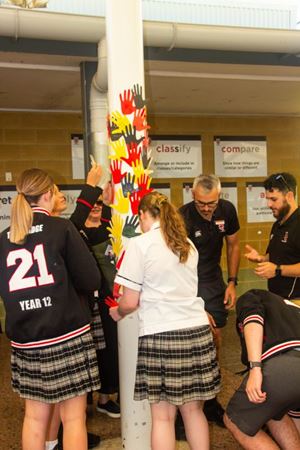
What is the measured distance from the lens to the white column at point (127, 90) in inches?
98.0

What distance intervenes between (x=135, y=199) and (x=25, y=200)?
592 mm

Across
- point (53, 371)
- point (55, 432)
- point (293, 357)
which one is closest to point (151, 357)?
point (53, 371)

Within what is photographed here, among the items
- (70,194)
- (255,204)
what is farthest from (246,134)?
(70,194)

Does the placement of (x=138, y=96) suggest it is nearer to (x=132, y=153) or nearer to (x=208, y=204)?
(x=132, y=153)

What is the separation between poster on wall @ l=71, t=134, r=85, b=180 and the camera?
304 inches

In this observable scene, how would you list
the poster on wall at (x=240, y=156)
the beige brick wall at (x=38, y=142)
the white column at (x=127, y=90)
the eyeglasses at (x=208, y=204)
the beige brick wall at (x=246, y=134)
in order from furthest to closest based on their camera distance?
the poster on wall at (x=240, y=156) → the beige brick wall at (x=246, y=134) → the beige brick wall at (x=38, y=142) → the eyeglasses at (x=208, y=204) → the white column at (x=127, y=90)

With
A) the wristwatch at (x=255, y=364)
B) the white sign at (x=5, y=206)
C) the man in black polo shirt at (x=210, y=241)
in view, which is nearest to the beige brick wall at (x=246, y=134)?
the white sign at (x=5, y=206)

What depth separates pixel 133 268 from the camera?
2.13 metres

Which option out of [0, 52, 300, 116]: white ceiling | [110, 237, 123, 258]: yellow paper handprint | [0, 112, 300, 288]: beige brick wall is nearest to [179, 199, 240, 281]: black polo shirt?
[110, 237, 123, 258]: yellow paper handprint

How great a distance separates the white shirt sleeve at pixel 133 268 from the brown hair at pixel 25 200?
0.43 metres

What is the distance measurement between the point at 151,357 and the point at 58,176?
578 centimetres

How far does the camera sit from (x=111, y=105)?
2545mm

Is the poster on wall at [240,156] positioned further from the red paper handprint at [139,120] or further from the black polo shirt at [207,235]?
the red paper handprint at [139,120]

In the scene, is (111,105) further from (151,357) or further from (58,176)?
(58,176)
